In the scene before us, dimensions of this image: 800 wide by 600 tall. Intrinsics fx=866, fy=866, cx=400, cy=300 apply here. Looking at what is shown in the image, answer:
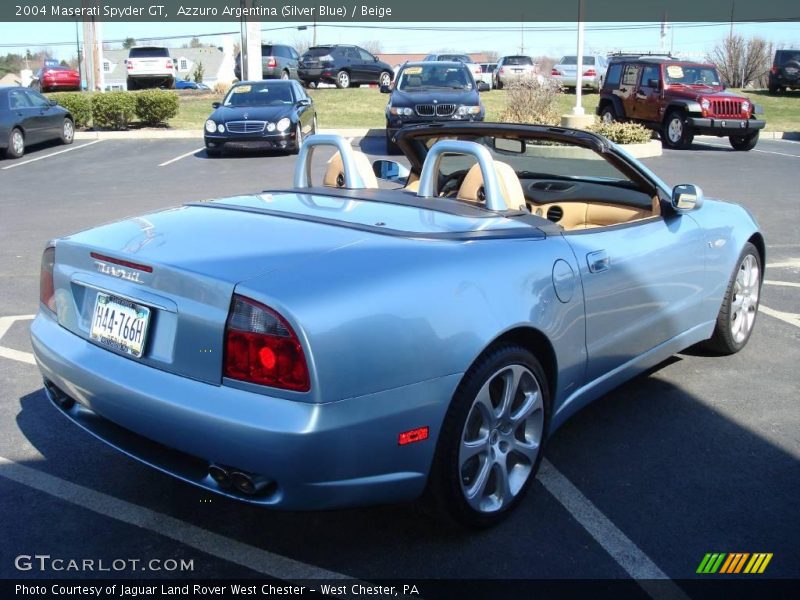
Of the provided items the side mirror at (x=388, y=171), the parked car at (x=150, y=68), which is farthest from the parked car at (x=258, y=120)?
the parked car at (x=150, y=68)

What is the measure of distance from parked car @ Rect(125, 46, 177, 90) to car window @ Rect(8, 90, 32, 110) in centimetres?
1459

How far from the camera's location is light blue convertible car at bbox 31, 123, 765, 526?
271cm

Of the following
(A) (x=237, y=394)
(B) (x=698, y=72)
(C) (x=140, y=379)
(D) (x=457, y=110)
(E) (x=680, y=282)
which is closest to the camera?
(A) (x=237, y=394)

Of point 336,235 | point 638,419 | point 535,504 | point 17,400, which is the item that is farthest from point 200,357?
point 638,419

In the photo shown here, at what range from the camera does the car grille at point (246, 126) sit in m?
16.4

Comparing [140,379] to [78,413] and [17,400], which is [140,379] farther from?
[17,400]

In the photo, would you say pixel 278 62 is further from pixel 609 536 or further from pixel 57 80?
pixel 609 536

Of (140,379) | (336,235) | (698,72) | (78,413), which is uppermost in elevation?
(698,72)

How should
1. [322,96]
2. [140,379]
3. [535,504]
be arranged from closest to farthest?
[140,379], [535,504], [322,96]

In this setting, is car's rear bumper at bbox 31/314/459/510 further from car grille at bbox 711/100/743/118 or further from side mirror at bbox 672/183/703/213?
car grille at bbox 711/100/743/118

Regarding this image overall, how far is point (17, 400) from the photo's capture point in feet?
14.9

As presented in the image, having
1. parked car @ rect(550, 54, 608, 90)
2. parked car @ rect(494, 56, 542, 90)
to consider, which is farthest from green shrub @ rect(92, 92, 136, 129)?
parked car @ rect(550, 54, 608, 90)

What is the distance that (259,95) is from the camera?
17359 mm

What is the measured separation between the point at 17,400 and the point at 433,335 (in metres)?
2.71
